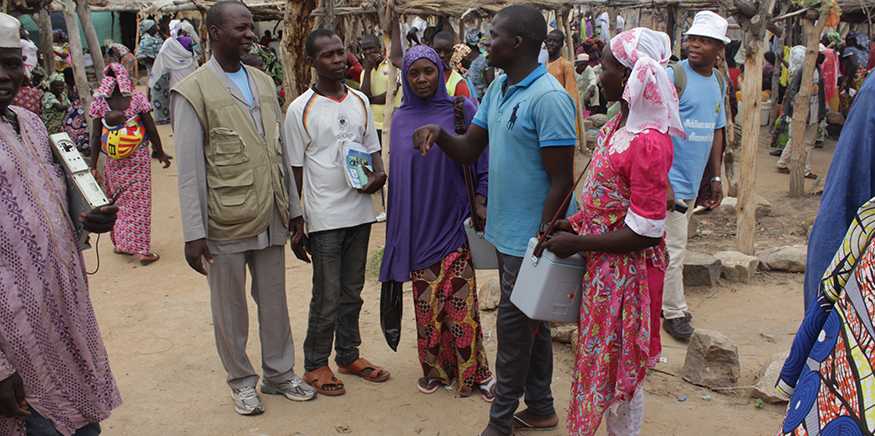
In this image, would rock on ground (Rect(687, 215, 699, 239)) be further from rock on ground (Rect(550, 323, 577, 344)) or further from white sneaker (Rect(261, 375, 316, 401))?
white sneaker (Rect(261, 375, 316, 401))

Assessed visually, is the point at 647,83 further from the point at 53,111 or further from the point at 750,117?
the point at 53,111

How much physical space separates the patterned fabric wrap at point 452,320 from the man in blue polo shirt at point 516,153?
47 cm

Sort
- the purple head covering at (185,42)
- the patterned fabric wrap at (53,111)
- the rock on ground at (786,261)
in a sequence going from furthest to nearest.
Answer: the purple head covering at (185,42) → the patterned fabric wrap at (53,111) → the rock on ground at (786,261)

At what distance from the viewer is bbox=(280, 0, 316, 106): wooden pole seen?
694cm

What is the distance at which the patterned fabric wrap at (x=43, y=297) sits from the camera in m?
2.11

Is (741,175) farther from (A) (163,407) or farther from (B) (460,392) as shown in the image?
(A) (163,407)

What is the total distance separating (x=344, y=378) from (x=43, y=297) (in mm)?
2168

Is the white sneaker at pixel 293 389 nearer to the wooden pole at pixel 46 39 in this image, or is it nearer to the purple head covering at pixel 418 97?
the purple head covering at pixel 418 97

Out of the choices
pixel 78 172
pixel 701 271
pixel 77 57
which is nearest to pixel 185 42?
pixel 77 57

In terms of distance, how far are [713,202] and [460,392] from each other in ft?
6.88

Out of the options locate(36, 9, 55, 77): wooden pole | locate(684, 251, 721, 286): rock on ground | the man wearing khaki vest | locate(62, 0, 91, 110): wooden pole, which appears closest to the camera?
the man wearing khaki vest

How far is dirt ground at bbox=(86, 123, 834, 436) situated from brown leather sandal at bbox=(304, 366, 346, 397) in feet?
0.16

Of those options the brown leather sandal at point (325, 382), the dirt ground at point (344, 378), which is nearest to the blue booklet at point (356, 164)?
the brown leather sandal at point (325, 382)

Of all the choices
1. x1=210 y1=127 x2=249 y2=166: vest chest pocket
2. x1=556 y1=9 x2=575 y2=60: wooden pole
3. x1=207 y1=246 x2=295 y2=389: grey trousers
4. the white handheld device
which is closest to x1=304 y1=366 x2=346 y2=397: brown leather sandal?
x1=207 y1=246 x2=295 y2=389: grey trousers
